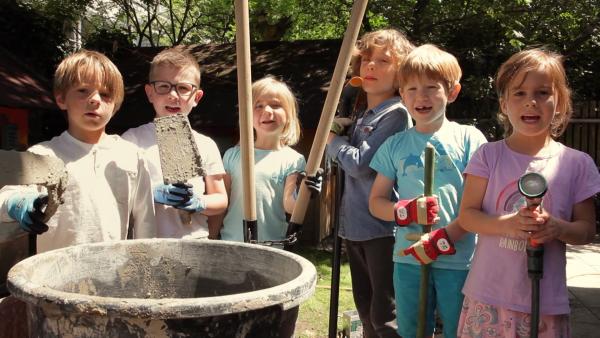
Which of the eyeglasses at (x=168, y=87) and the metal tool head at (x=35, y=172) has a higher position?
the eyeglasses at (x=168, y=87)

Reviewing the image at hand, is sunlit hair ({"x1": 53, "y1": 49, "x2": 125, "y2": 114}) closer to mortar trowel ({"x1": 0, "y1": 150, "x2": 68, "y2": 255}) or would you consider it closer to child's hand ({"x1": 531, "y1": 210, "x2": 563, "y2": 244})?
mortar trowel ({"x1": 0, "y1": 150, "x2": 68, "y2": 255})

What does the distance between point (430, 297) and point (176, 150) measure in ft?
3.77

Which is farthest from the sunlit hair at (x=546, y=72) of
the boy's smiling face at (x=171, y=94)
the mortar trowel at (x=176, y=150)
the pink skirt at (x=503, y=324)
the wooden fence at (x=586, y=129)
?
the wooden fence at (x=586, y=129)

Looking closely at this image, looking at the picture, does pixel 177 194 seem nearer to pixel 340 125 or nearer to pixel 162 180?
pixel 162 180

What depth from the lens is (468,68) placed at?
25.2ft

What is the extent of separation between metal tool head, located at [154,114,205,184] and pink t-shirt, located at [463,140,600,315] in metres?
1.04

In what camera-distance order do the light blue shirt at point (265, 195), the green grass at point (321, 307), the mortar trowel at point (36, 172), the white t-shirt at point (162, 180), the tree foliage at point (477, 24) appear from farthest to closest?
the tree foliage at point (477, 24) < the green grass at point (321, 307) < the light blue shirt at point (265, 195) < the white t-shirt at point (162, 180) < the mortar trowel at point (36, 172)

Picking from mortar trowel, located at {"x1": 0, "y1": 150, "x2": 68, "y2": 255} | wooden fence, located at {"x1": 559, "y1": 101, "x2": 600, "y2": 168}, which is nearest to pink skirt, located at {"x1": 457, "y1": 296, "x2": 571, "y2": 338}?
mortar trowel, located at {"x1": 0, "y1": 150, "x2": 68, "y2": 255}

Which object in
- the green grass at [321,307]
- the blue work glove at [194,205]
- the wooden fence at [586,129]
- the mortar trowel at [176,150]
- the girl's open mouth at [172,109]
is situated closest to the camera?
the mortar trowel at [176,150]

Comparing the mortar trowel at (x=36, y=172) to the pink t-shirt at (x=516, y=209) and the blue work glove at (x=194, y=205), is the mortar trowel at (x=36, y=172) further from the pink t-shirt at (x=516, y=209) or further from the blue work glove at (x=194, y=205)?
the pink t-shirt at (x=516, y=209)

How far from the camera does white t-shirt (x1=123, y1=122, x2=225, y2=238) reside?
2.50 meters

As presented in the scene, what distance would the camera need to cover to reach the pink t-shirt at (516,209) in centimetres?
196

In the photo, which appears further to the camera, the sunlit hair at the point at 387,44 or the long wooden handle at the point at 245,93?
the sunlit hair at the point at 387,44

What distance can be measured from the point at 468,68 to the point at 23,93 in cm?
545
